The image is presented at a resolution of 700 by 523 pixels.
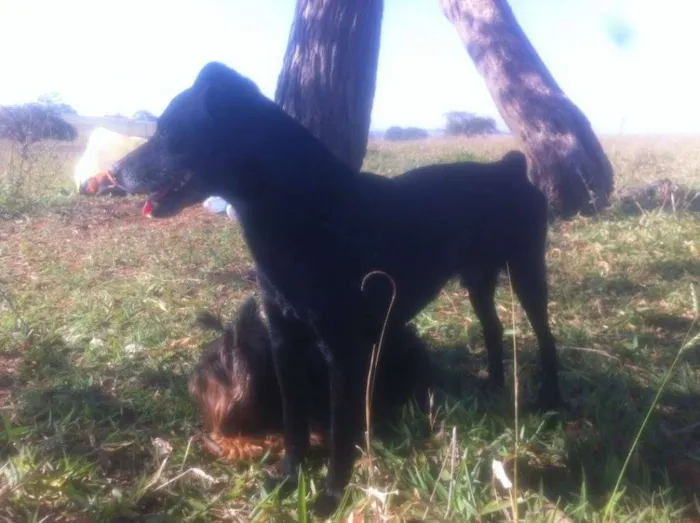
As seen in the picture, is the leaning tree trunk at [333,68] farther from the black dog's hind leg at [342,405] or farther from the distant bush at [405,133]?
the distant bush at [405,133]

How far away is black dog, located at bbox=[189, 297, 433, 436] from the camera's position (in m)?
3.09

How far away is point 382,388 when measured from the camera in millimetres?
3322

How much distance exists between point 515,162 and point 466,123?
26.0 metres

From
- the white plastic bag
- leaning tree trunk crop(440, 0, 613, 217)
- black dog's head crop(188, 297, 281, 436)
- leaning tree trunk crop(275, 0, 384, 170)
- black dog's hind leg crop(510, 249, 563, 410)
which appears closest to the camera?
black dog's head crop(188, 297, 281, 436)

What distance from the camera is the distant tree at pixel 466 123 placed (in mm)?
27734

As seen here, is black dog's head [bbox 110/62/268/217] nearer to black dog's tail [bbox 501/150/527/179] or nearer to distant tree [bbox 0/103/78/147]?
black dog's tail [bbox 501/150/527/179]

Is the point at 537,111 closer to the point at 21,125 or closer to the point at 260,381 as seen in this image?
the point at 260,381

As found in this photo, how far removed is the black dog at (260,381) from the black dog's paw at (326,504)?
0.60m

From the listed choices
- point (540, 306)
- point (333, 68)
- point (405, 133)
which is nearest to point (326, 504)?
point (540, 306)

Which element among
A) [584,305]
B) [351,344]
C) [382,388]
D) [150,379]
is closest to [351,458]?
[351,344]

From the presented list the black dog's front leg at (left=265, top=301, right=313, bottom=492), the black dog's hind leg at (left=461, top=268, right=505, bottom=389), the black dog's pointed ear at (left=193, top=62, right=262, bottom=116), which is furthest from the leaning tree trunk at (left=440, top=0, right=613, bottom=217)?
the black dog's pointed ear at (left=193, top=62, right=262, bottom=116)

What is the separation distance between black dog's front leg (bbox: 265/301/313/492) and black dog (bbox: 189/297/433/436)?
0.13m

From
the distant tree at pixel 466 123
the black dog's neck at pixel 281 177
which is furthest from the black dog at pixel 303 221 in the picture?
the distant tree at pixel 466 123

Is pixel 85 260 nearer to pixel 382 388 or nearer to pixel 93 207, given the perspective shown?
pixel 93 207
